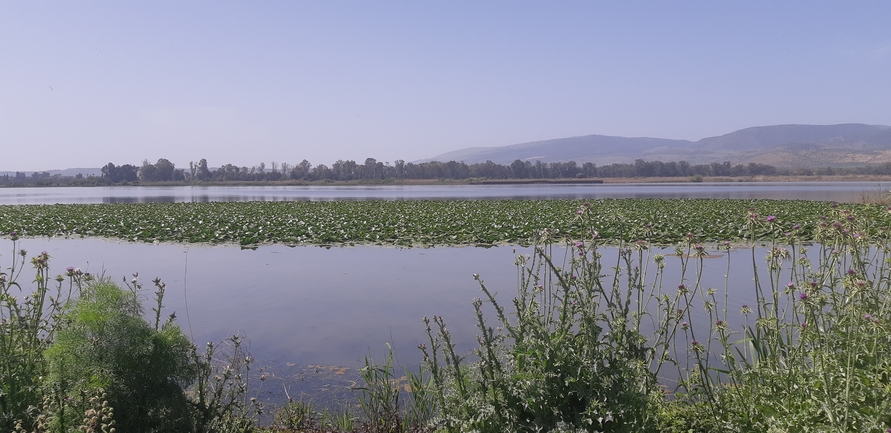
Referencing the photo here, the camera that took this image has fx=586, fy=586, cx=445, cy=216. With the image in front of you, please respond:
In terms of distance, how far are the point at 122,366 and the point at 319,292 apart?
8255 millimetres

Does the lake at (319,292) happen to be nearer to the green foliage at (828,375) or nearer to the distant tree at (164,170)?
the green foliage at (828,375)

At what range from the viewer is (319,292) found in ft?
38.7

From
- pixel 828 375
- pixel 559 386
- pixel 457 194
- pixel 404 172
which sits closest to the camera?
pixel 828 375

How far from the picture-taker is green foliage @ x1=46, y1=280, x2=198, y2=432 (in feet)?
11.6

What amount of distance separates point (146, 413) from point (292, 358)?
407 cm

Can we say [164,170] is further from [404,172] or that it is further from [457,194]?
[457,194]

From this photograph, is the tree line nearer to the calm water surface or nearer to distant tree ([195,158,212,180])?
distant tree ([195,158,212,180])

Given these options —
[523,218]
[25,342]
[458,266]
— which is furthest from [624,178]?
[25,342]

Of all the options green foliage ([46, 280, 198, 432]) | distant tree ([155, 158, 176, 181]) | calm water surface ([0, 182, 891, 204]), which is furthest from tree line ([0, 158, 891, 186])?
green foliage ([46, 280, 198, 432])

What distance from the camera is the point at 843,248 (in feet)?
14.9

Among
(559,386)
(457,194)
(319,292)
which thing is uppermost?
(559,386)

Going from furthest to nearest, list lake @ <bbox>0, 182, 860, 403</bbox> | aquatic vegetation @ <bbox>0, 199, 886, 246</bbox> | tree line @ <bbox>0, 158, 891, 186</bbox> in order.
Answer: tree line @ <bbox>0, 158, 891, 186</bbox> < aquatic vegetation @ <bbox>0, 199, 886, 246</bbox> < lake @ <bbox>0, 182, 860, 403</bbox>

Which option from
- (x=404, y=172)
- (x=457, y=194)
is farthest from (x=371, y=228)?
(x=404, y=172)

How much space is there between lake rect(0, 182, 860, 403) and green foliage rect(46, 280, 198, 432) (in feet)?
1.24
